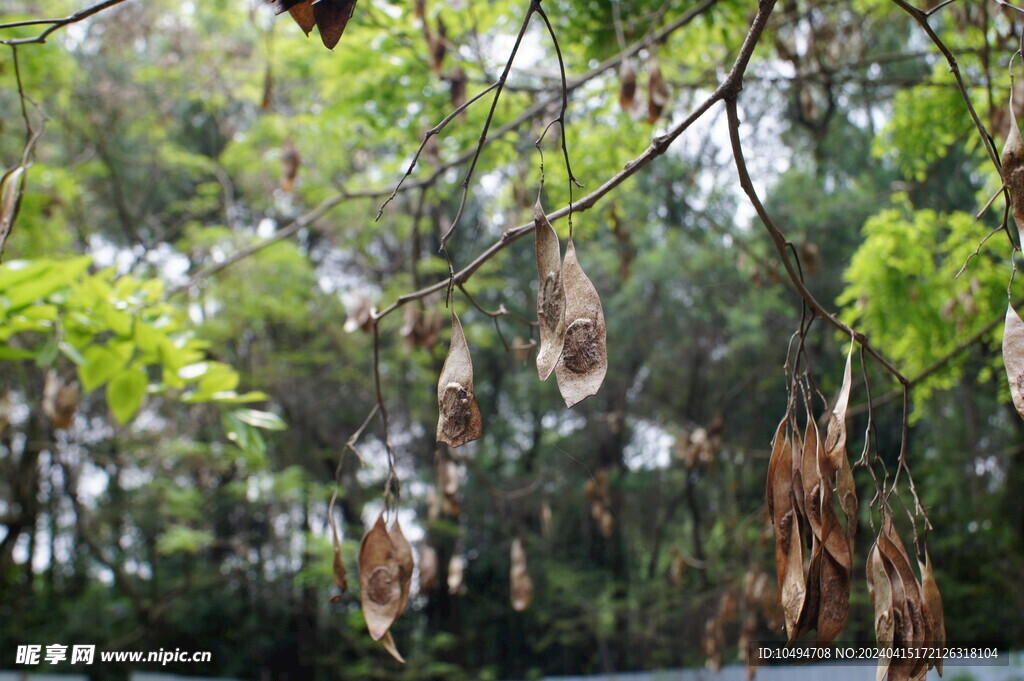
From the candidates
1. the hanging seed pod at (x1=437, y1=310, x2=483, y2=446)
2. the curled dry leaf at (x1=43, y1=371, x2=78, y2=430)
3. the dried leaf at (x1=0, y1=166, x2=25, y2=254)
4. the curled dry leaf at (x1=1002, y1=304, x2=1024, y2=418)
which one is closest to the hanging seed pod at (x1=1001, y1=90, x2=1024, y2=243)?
the curled dry leaf at (x1=1002, y1=304, x2=1024, y2=418)

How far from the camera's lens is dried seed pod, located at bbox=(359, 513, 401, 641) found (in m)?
A: 0.84

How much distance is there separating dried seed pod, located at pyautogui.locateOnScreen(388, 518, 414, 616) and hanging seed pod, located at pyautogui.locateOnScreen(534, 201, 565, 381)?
0.35 m

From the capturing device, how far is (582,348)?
61 cm

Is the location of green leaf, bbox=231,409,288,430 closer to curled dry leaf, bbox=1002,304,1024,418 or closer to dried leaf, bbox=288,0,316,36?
dried leaf, bbox=288,0,316,36

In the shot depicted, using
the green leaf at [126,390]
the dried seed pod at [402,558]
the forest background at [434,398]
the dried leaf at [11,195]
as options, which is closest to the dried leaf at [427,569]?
the forest background at [434,398]

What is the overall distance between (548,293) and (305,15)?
30 cm

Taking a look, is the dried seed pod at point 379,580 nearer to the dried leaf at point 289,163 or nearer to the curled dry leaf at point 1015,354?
the curled dry leaf at point 1015,354

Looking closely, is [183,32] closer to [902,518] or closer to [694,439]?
[694,439]

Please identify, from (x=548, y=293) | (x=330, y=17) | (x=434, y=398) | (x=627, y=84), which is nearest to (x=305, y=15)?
(x=330, y=17)

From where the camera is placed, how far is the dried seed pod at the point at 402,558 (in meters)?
0.86

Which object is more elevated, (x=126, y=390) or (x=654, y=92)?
(x=654, y=92)

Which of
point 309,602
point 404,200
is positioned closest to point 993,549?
point 404,200

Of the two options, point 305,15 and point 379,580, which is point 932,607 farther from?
point 305,15

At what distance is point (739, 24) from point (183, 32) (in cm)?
467
